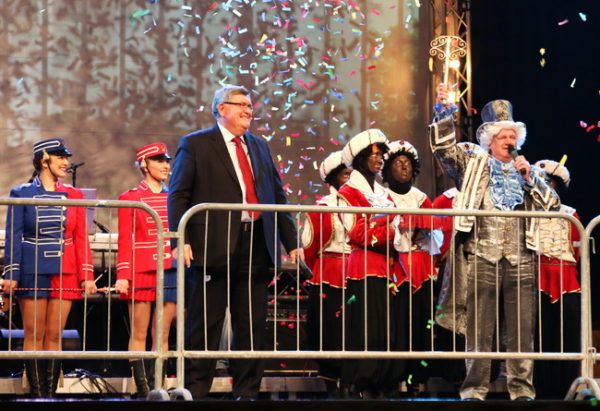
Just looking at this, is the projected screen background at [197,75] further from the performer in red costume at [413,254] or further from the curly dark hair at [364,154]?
the curly dark hair at [364,154]

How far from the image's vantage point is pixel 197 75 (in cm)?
1040

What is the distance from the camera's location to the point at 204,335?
5.68 meters

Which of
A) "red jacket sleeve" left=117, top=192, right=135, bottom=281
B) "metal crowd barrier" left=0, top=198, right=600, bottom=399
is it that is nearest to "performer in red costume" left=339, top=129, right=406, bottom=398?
"metal crowd barrier" left=0, top=198, right=600, bottom=399

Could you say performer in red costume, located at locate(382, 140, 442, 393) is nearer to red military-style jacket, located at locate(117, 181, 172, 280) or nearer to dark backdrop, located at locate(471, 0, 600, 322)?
red military-style jacket, located at locate(117, 181, 172, 280)

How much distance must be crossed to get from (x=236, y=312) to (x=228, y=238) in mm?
397

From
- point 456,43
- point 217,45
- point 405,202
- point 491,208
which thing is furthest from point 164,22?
point 491,208

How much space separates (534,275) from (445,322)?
54 cm

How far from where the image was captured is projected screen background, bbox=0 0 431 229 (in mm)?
10109

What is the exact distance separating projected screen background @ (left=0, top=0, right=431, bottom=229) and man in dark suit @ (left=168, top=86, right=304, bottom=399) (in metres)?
4.28

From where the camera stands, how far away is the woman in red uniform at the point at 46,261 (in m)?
6.26

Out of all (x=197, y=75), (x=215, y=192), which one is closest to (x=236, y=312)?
(x=215, y=192)

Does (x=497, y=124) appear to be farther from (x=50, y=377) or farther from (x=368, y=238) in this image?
(x=50, y=377)
